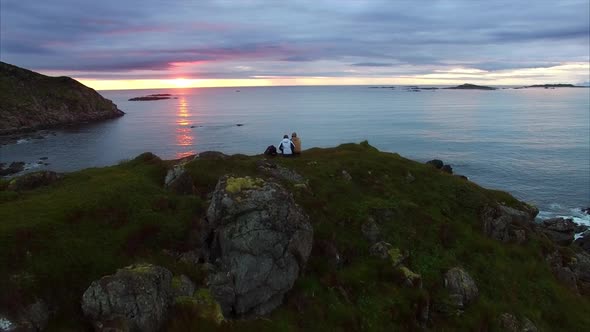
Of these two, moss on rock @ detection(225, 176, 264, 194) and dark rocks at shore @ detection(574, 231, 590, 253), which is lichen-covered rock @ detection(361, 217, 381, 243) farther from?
dark rocks at shore @ detection(574, 231, 590, 253)

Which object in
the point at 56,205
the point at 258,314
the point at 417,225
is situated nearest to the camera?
the point at 258,314

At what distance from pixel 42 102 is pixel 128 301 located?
562 ft

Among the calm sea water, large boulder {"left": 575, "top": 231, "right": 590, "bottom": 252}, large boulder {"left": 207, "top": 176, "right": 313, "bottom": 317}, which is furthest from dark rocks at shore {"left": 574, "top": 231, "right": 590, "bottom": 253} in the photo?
large boulder {"left": 207, "top": 176, "right": 313, "bottom": 317}

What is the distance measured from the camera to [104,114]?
18025 centimetres

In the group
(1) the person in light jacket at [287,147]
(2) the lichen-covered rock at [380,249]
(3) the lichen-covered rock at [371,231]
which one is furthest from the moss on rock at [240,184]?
(1) the person in light jacket at [287,147]

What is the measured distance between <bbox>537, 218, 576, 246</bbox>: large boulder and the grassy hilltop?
35.2ft

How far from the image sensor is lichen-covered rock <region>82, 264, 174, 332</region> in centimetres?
1583

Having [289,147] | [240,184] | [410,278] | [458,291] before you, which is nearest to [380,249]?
[410,278]

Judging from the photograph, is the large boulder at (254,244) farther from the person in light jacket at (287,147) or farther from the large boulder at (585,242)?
the large boulder at (585,242)

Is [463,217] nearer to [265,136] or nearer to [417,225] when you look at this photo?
[417,225]

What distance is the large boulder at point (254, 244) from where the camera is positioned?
62.5 feet

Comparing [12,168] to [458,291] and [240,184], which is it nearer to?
[240,184]

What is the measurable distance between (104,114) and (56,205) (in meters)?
177

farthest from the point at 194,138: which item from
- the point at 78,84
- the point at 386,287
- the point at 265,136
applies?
the point at 386,287
